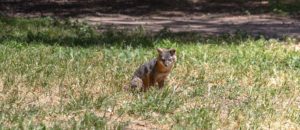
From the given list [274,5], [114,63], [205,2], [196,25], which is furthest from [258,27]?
[114,63]

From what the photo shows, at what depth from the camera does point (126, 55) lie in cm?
923

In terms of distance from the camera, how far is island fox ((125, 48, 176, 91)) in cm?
667

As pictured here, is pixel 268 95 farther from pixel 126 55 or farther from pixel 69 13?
pixel 69 13

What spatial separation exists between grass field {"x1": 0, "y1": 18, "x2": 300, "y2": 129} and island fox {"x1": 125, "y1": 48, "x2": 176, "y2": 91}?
11cm

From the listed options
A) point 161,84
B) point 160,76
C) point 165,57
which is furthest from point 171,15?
point 165,57

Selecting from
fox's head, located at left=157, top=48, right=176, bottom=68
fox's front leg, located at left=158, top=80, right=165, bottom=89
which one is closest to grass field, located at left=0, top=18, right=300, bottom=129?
fox's front leg, located at left=158, top=80, right=165, bottom=89

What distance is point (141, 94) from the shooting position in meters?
6.78

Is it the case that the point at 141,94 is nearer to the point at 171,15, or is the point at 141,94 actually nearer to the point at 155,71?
the point at 155,71

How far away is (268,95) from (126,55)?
2637 mm

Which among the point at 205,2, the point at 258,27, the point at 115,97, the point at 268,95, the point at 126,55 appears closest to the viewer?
the point at 115,97

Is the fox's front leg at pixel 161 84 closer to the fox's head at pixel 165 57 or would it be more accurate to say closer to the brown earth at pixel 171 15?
the fox's head at pixel 165 57

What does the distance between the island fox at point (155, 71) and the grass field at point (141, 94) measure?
0.11 metres

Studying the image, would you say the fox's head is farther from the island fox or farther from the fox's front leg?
the fox's front leg

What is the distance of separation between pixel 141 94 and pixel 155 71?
0.88 ft
